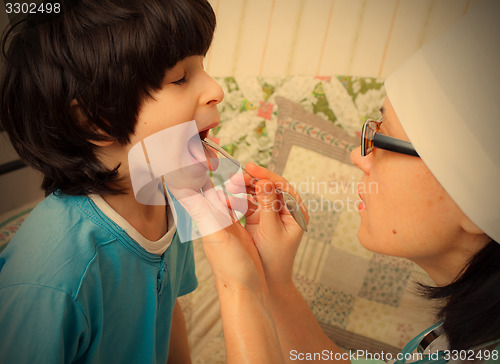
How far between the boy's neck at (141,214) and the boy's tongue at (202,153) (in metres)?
0.15

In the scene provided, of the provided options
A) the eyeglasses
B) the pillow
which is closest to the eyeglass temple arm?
the eyeglasses

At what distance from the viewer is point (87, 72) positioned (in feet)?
2.03

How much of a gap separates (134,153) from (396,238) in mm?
515

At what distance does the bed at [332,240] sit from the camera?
4.22 feet

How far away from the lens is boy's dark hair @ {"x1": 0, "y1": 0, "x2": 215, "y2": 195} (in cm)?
61

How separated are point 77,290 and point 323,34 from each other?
1.29m

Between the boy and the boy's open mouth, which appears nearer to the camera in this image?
the boy

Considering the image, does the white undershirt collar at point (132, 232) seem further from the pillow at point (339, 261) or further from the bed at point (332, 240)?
the pillow at point (339, 261)

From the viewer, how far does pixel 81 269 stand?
618 mm

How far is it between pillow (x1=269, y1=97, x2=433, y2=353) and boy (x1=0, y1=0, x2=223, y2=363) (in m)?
0.69

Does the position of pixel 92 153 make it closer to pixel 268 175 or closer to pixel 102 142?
pixel 102 142

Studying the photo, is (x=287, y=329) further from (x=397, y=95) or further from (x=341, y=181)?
(x=341, y=181)
